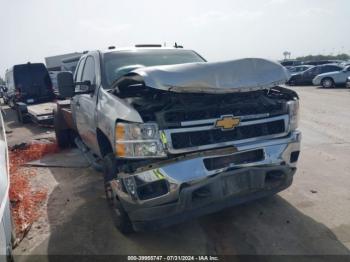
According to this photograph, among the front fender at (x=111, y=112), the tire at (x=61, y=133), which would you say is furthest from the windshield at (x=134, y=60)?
the tire at (x=61, y=133)

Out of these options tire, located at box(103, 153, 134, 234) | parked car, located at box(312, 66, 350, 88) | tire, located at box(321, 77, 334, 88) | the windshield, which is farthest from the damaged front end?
tire, located at box(321, 77, 334, 88)

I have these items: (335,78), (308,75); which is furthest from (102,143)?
(308,75)

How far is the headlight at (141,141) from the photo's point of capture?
9.81ft

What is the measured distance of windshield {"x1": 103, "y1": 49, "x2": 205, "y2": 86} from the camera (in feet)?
14.4

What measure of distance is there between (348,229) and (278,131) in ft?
4.08

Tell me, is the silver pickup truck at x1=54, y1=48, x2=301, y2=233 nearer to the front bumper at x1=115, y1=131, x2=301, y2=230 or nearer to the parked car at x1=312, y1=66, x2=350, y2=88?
the front bumper at x1=115, y1=131, x2=301, y2=230

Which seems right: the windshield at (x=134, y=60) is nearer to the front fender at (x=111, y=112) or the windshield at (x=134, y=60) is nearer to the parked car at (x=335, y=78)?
the front fender at (x=111, y=112)

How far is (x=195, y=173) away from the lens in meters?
3.02

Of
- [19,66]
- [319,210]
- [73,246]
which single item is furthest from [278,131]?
[19,66]

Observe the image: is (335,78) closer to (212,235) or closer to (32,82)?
(32,82)

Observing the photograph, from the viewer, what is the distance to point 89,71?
5027mm

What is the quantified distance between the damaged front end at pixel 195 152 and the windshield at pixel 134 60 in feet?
2.86

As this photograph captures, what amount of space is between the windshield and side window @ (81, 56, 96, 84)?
12.4 inches

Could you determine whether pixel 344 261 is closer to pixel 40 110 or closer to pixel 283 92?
pixel 283 92
